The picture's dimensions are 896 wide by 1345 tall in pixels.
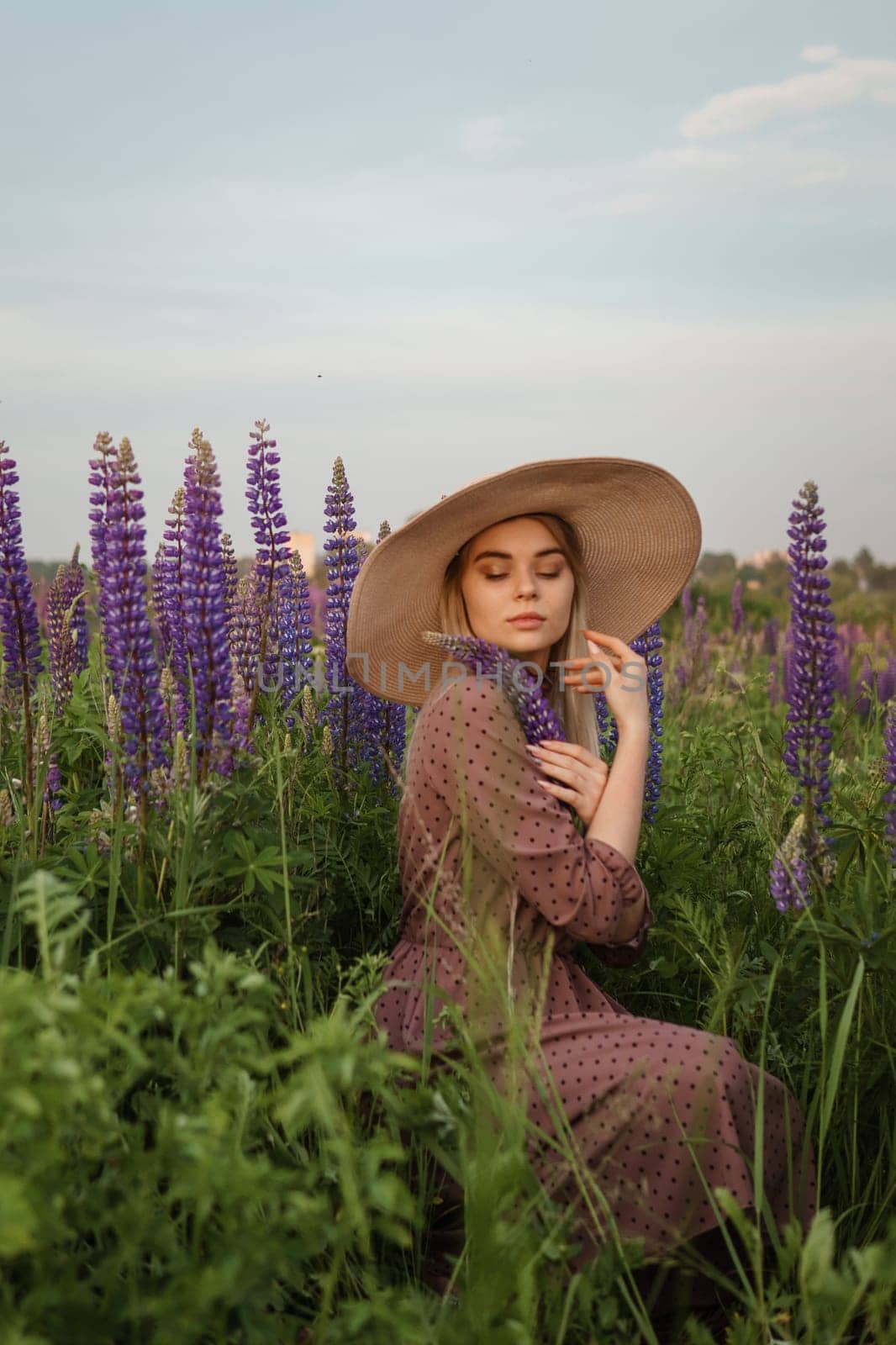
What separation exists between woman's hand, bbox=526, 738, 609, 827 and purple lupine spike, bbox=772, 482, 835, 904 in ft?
1.84

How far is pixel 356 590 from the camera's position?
3.65 metres

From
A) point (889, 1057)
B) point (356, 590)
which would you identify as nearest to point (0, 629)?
point (356, 590)

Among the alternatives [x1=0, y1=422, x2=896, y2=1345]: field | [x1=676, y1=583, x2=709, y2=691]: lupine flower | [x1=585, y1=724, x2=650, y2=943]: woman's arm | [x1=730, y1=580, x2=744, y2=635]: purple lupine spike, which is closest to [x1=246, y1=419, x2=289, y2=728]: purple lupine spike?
[x1=0, y1=422, x2=896, y2=1345]: field

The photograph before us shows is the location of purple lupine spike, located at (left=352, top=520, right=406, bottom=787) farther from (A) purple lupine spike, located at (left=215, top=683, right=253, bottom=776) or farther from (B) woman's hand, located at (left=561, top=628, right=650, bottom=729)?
(B) woman's hand, located at (left=561, top=628, right=650, bottom=729)

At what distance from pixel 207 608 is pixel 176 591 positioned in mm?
911

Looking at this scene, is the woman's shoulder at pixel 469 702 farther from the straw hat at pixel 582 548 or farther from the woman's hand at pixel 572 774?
the straw hat at pixel 582 548

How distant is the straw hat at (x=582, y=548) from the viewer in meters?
3.49

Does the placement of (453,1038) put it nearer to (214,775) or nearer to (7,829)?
(214,775)

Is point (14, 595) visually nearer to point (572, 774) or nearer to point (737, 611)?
point (572, 774)

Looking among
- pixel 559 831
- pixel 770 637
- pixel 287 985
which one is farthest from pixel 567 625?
pixel 770 637

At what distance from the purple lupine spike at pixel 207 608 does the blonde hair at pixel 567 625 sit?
2.61ft

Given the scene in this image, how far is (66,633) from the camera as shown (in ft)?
15.1

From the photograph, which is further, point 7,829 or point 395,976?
point 7,829

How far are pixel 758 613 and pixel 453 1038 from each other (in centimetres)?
1111
